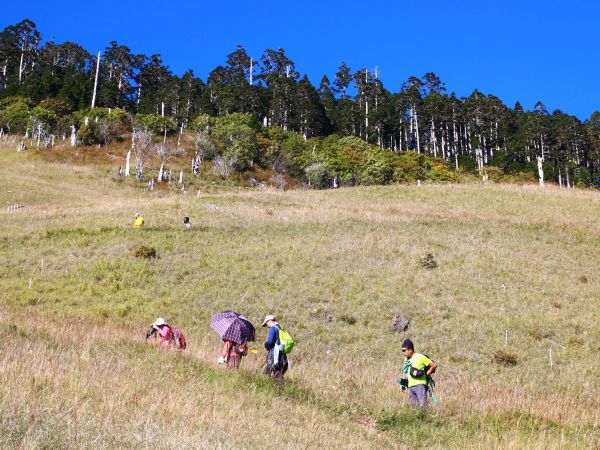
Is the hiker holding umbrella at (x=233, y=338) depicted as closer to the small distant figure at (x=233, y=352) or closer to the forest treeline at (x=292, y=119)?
the small distant figure at (x=233, y=352)

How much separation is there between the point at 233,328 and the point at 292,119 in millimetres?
80158

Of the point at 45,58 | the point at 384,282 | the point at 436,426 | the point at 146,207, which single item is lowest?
the point at 436,426

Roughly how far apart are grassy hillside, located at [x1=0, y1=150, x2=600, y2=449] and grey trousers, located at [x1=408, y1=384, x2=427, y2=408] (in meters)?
0.41

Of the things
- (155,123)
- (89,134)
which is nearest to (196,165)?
(89,134)

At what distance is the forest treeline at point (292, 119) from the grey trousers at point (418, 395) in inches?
2208

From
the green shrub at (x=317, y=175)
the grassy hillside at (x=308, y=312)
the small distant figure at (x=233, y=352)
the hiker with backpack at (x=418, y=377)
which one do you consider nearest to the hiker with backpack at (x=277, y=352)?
the grassy hillside at (x=308, y=312)

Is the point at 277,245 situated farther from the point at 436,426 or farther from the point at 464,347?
the point at 436,426

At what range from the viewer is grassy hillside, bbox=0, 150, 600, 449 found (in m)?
6.21

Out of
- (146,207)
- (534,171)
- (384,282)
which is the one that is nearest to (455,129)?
(534,171)

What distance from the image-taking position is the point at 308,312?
63.5ft

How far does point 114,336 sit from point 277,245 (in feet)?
55.4

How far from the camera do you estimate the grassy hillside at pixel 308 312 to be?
245 inches

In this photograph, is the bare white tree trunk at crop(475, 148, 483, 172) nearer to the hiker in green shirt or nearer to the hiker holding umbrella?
the hiker in green shirt

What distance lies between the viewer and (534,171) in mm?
79375
